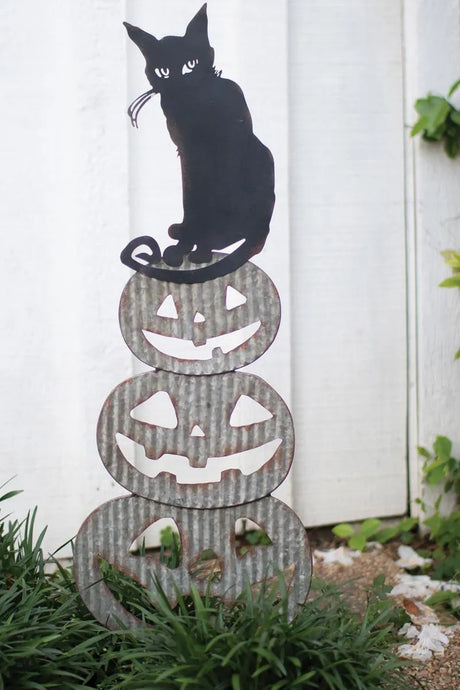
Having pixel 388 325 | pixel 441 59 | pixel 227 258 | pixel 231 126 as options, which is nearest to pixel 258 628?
pixel 227 258

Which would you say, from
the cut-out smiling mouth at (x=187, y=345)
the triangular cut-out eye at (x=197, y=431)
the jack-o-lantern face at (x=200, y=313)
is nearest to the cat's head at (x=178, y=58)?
the jack-o-lantern face at (x=200, y=313)

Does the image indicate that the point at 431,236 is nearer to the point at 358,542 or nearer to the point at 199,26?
the point at 358,542

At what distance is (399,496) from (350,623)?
5.43 ft

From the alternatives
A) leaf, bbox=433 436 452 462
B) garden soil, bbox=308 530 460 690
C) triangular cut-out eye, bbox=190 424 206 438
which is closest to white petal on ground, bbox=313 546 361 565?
garden soil, bbox=308 530 460 690

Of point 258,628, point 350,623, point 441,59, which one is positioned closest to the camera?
point 258,628

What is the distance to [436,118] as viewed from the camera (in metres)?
3.49

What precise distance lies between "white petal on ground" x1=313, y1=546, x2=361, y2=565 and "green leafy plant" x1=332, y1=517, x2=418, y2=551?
42 millimetres

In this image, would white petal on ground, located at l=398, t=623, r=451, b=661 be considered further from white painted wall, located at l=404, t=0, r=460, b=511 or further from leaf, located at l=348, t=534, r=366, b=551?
white painted wall, located at l=404, t=0, r=460, b=511

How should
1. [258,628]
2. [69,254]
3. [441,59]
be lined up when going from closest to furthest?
[258,628] < [69,254] < [441,59]

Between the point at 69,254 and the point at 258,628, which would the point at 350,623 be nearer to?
the point at 258,628

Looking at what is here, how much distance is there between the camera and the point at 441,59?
11.8ft

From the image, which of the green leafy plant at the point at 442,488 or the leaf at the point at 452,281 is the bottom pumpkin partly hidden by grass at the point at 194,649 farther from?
the leaf at the point at 452,281

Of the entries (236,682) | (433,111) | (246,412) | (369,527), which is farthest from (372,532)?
(236,682)

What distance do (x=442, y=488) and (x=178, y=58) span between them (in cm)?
227
